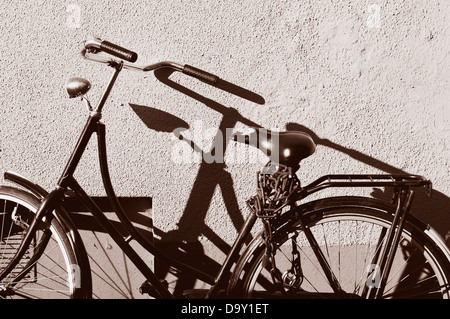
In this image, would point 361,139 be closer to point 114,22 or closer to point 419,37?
point 419,37

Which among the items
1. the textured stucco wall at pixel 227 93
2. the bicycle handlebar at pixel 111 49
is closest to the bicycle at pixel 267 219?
the bicycle handlebar at pixel 111 49

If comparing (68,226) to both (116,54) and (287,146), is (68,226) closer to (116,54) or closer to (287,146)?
(116,54)

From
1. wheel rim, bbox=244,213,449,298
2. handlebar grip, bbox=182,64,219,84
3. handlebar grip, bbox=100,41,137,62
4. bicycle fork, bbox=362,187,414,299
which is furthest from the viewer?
wheel rim, bbox=244,213,449,298

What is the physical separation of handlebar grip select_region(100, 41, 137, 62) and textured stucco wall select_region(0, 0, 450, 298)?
2.11 ft

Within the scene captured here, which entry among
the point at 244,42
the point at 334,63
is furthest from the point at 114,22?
the point at 334,63

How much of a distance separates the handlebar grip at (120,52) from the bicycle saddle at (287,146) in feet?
2.49

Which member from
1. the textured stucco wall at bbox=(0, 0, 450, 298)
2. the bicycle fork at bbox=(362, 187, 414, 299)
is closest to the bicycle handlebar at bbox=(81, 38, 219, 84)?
the textured stucco wall at bbox=(0, 0, 450, 298)

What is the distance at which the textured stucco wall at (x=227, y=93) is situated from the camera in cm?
303

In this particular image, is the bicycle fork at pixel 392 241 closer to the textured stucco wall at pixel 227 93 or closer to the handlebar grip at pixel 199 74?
the textured stucco wall at pixel 227 93

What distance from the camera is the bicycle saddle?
95.8 inches

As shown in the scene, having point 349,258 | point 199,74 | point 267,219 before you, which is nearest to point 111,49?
point 199,74

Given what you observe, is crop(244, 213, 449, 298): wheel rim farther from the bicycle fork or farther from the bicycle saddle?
the bicycle saddle

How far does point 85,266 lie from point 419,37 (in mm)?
2429
